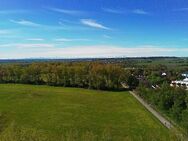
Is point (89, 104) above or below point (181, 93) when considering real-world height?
below

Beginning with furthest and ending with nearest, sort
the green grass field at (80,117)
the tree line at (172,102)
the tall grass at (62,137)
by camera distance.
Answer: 1. the tree line at (172,102)
2. the green grass field at (80,117)
3. the tall grass at (62,137)

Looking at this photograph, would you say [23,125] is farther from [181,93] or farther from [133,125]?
[181,93]

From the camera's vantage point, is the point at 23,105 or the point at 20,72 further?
the point at 20,72

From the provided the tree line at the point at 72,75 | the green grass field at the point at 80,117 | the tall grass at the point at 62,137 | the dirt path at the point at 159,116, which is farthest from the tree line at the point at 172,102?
the tree line at the point at 72,75

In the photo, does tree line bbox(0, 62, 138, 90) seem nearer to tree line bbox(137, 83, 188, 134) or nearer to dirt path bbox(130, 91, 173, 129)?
dirt path bbox(130, 91, 173, 129)

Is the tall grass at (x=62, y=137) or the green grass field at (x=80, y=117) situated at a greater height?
the tall grass at (x=62, y=137)

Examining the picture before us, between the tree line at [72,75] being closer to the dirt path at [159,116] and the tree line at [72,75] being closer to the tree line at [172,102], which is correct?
the dirt path at [159,116]

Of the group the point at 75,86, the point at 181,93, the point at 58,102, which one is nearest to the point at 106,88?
the point at 75,86
